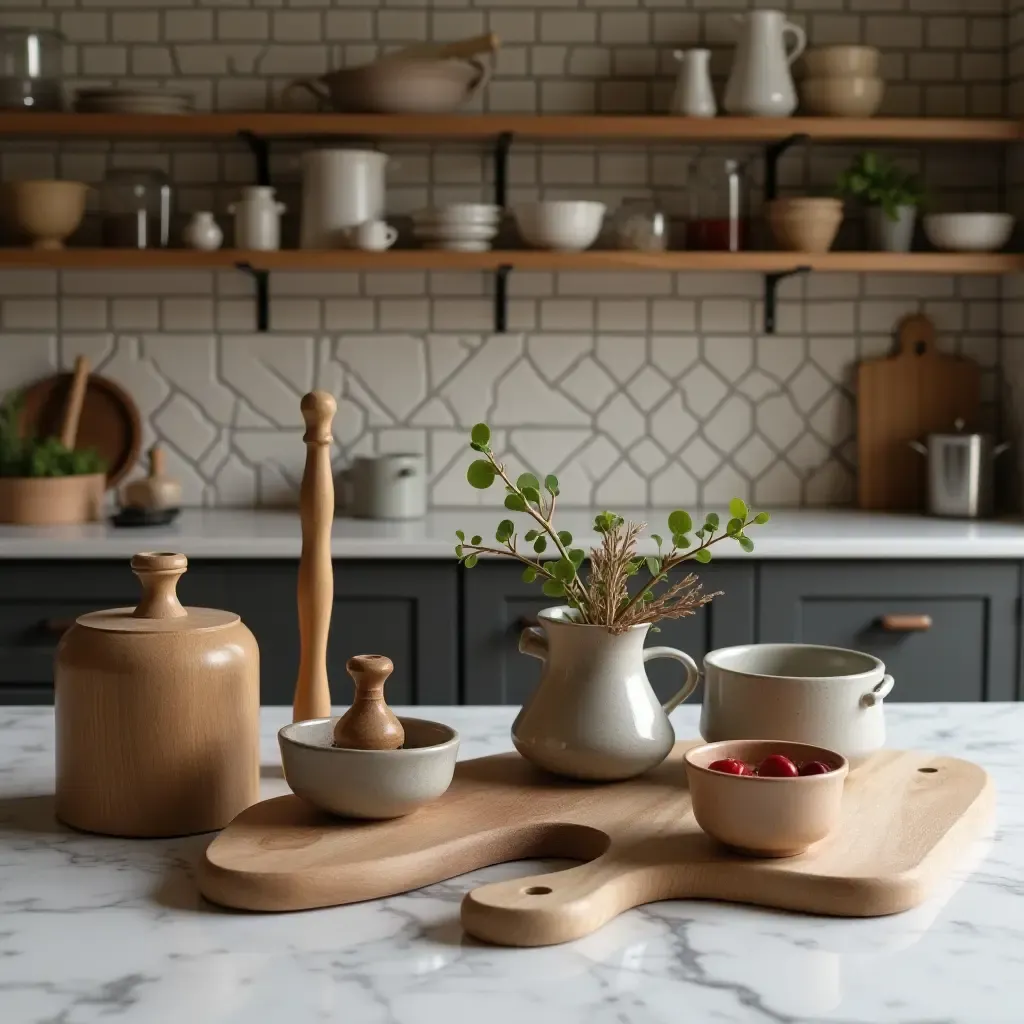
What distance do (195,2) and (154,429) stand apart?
1.11m

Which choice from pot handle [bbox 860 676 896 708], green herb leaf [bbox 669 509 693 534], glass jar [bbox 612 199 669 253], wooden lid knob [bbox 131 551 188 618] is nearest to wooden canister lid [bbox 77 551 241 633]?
wooden lid knob [bbox 131 551 188 618]

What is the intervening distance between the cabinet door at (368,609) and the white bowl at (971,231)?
1.52 meters

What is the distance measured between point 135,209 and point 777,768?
287cm

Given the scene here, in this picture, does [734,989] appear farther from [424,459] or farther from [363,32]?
[363,32]

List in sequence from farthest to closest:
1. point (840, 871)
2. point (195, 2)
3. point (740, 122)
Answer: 1. point (195, 2)
2. point (740, 122)
3. point (840, 871)

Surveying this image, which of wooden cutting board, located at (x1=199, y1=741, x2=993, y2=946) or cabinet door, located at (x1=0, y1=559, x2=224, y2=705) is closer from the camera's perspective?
wooden cutting board, located at (x1=199, y1=741, x2=993, y2=946)

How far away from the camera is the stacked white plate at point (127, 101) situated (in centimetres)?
362

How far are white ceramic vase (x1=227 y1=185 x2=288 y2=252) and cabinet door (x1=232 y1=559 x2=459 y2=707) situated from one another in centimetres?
85

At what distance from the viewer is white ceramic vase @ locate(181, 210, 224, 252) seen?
3.67m

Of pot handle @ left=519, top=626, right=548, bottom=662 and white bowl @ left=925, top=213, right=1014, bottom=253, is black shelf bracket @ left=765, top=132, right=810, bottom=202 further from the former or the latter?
pot handle @ left=519, top=626, right=548, bottom=662

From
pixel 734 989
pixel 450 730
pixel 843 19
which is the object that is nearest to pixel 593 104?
pixel 843 19

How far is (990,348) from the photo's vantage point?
4.04 metres

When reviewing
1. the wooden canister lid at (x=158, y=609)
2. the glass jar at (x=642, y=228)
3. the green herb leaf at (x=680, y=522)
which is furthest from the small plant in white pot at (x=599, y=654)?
the glass jar at (x=642, y=228)

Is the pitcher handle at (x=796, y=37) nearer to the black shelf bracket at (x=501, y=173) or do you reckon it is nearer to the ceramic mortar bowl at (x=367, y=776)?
the black shelf bracket at (x=501, y=173)
